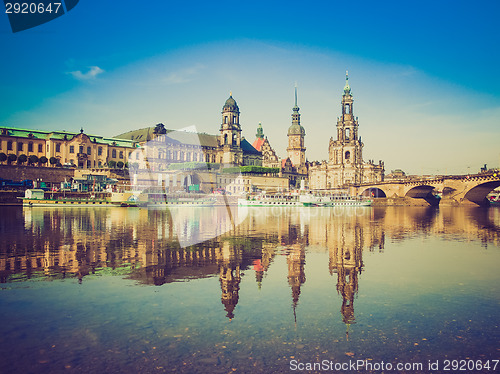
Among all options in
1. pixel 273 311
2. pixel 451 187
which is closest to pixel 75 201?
pixel 273 311

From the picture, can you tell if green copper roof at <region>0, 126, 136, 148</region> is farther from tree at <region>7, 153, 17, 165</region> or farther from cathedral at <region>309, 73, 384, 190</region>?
cathedral at <region>309, 73, 384, 190</region>

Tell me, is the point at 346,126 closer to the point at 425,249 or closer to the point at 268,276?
the point at 425,249

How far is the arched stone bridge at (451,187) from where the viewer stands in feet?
302

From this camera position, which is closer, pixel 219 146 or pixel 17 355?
pixel 17 355

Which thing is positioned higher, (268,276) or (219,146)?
(219,146)

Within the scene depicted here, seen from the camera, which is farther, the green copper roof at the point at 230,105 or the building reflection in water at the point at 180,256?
the green copper roof at the point at 230,105

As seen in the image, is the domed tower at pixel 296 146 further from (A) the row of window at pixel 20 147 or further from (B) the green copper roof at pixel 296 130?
(A) the row of window at pixel 20 147

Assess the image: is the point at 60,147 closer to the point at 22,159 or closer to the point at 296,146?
the point at 22,159

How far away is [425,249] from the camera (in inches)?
917

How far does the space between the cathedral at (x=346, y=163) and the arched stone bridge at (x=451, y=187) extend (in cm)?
1786

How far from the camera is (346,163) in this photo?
14125 cm

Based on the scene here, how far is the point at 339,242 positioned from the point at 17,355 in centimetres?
2036

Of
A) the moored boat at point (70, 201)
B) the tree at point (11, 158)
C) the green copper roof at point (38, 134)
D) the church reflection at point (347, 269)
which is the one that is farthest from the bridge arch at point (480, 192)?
the tree at point (11, 158)

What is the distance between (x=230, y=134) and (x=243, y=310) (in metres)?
132
